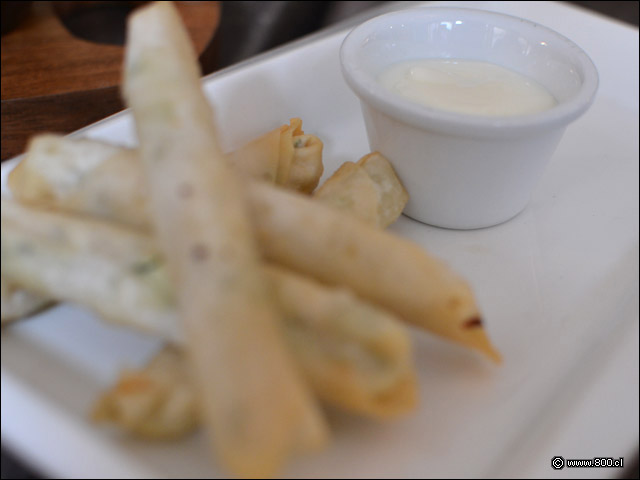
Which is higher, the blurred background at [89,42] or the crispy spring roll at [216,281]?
the crispy spring roll at [216,281]

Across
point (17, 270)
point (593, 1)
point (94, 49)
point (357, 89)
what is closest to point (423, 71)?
point (357, 89)

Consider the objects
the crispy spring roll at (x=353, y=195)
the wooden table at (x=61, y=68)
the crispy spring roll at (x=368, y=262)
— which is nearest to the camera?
the crispy spring roll at (x=368, y=262)

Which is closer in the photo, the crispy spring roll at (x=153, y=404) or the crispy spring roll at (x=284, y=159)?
the crispy spring roll at (x=153, y=404)

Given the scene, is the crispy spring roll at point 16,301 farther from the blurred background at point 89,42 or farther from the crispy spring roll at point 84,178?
the blurred background at point 89,42

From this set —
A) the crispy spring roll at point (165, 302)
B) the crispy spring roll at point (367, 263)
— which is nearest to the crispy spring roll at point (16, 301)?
the crispy spring roll at point (165, 302)

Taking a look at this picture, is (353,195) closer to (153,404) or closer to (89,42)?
(153,404)

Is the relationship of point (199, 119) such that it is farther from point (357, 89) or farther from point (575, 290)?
point (575, 290)
